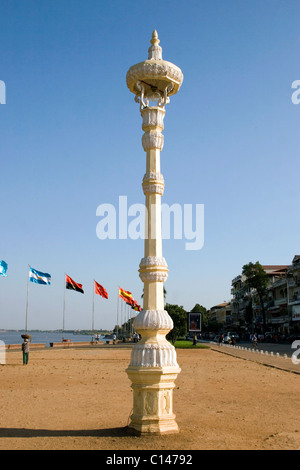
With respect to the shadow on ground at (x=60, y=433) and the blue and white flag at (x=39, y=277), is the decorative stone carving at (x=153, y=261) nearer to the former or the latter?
the shadow on ground at (x=60, y=433)

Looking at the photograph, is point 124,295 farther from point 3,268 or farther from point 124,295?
point 3,268

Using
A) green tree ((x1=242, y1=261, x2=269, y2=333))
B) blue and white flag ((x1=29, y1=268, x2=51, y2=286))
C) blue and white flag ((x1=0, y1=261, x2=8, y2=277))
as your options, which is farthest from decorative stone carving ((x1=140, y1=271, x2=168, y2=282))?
green tree ((x1=242, y1=261, x2=269, y2=333))

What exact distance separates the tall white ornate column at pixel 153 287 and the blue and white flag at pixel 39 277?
3302 cm

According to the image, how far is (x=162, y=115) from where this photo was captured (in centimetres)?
975

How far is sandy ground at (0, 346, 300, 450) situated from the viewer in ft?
25.2

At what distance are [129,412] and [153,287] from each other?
A: 3.73 m

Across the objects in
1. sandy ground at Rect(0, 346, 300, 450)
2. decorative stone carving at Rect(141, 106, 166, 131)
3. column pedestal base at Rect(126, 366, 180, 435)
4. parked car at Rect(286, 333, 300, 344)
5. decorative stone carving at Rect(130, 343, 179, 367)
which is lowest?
parked car at Rect(286, 333, 300, 344)

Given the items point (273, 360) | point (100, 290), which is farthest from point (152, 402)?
point (100, 290)

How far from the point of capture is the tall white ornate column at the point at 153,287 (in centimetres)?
812

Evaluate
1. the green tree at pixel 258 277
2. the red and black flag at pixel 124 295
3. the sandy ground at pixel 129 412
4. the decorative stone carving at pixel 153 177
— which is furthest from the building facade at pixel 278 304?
the decorative stone carving at pixel 153 177

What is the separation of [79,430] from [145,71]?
7241mm

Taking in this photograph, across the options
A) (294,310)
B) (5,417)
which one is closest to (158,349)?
(5,417)

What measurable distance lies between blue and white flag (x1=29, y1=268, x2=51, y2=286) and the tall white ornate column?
108ft

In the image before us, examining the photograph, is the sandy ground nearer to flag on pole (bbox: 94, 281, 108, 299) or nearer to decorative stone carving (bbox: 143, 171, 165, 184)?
decorative stone carving (bbox: 143, 171, 165, 184)
